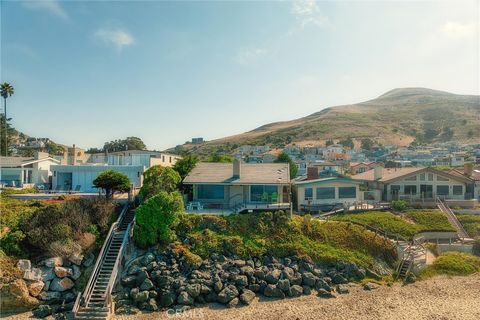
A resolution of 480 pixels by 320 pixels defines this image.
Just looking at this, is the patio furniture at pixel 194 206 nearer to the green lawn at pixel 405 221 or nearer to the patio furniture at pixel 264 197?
the patio furniture at pixel 264 197

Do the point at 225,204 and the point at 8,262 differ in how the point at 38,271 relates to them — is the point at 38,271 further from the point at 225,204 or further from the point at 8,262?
the point at 225,204

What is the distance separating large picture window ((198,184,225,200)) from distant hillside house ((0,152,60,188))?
19.5 meters

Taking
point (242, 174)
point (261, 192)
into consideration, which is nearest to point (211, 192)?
point (242, 174)

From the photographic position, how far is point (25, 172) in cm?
3878

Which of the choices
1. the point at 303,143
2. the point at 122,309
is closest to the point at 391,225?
the point at 122,309

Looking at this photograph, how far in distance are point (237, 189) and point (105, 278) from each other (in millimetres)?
12879

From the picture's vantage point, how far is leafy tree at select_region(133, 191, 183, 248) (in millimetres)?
22516

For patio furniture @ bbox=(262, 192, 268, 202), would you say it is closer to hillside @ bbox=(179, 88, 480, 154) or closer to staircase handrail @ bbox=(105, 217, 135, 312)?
staircase handrail @ bbox=(105, 217, 135, 312)

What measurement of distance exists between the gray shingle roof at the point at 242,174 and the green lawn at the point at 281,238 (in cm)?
396

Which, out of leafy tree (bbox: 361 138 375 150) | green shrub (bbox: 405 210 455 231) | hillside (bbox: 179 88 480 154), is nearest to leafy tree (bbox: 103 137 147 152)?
hillside (bbox: 179 88 480 154)

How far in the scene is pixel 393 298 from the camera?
19.6 metres

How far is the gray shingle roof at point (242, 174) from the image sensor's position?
28.5 meters

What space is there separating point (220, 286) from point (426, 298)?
1244 cm

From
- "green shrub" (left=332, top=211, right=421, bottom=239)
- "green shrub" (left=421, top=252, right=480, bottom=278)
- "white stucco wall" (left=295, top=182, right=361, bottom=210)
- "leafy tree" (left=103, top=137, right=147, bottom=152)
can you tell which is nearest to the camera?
"green shrub" (left=421, top=252, right=480, bottom=278)
